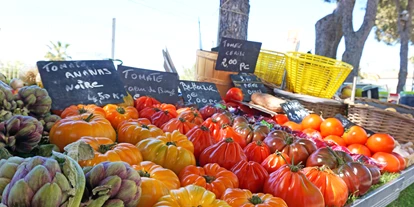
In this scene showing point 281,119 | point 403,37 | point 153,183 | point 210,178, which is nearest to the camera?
point 153,183

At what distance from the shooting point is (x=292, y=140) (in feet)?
6.33

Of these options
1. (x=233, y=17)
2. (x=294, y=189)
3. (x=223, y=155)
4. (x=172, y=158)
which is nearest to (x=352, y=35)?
(x=233, y=17)

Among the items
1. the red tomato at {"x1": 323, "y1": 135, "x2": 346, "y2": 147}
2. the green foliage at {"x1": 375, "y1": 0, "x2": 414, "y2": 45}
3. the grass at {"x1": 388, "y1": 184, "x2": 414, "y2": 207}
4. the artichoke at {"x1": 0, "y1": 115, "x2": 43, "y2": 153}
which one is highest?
the green foliage at {"x1": 375, "y1": 0, "x2": 414, "y2": 45}

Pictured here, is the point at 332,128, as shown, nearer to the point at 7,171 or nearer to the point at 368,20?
the point at 7,171

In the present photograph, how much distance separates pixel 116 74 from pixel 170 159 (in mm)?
1294


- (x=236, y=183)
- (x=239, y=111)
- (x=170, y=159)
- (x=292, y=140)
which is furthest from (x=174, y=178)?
(x=239, y=111)

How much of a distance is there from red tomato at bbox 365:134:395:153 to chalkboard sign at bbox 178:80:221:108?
1.34 meters

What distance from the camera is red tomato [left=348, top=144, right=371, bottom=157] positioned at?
249 centimetres

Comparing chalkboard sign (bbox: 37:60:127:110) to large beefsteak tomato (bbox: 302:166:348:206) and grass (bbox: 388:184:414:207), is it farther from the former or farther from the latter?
grass (bbox: 388:184:414:207)

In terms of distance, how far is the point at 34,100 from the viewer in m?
1.45

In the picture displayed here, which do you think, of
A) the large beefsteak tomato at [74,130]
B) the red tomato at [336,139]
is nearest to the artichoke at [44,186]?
the large beefsteak tomato at [74,130]

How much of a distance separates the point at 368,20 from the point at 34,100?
8356 mm

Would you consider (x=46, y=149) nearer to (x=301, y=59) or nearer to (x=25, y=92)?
(x=25, y=92)

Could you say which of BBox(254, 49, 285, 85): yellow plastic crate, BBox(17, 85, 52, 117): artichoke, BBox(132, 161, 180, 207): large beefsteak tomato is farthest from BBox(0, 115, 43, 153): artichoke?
BBox(254, 49, 285, 85): yellow plastic crate
